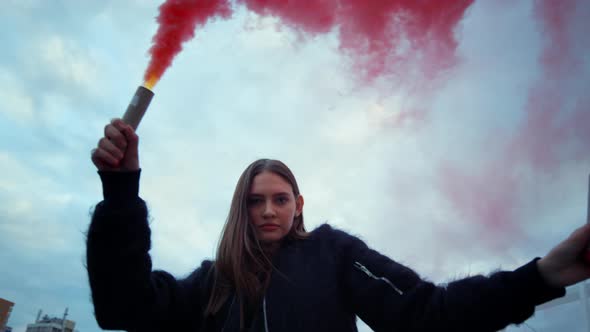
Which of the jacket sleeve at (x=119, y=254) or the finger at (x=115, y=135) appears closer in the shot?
the finger at (x=115, y=135)

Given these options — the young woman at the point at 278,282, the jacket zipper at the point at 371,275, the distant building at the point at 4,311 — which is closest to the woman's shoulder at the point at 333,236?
the young woman at the point at 278,282

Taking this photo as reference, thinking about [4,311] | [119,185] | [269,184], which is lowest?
[119,185]

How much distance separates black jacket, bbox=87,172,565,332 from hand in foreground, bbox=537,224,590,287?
0.05m

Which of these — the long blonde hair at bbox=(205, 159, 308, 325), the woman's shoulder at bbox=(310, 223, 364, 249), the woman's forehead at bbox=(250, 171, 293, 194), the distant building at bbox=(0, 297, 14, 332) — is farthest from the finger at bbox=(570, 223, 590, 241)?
the distant building at bbox=(0, 297, 14, 332)

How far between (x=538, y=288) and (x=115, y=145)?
2.28 meters

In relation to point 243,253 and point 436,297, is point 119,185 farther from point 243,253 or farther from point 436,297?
point 436,297

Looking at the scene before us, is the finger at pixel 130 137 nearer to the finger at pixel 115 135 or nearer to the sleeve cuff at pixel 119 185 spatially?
the finger at pixel 115 135

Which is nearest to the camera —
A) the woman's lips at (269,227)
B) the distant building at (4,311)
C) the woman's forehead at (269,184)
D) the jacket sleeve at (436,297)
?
the jacket sleeve at (436,297)

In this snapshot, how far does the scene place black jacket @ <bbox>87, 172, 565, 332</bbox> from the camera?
1.93 meters

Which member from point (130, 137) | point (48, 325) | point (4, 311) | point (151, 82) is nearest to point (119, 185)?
point (130, 137)

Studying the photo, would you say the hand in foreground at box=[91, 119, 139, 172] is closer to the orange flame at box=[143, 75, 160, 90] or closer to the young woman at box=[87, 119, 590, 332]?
the young woman at box=[87, 119, 590, 332]

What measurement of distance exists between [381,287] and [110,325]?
1.64 meters

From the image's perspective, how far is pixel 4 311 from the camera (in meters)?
48.7

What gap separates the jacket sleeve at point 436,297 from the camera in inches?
74.5
